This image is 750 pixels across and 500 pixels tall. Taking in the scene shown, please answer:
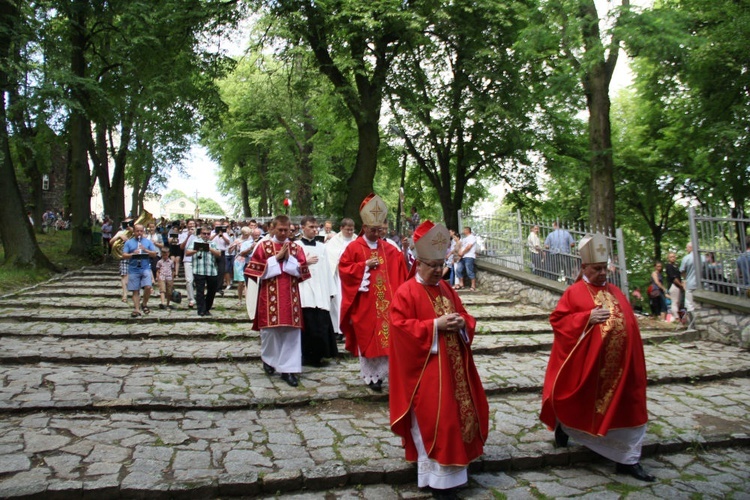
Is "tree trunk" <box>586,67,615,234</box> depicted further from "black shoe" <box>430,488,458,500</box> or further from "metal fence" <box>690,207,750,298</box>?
"black shoe" <box>430,488,458,500</box>

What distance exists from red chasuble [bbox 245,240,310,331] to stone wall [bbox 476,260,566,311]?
6865mm

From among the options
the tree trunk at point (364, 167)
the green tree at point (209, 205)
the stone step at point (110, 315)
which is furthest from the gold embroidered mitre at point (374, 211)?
the green tree at point (209, 205)

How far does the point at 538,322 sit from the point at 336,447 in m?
7.52

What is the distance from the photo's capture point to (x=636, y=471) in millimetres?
5090

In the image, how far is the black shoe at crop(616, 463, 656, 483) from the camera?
506cm

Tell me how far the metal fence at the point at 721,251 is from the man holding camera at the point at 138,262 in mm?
9892

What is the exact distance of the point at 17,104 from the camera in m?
14.7

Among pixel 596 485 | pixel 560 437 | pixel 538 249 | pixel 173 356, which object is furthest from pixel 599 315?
pixel 538 249

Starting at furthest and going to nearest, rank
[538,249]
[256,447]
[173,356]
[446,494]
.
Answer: [538,249], [173,356], [256,447], [446,494]

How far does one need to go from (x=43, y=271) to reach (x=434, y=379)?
15.5 metres

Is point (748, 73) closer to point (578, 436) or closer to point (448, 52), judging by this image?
point (448, 52)

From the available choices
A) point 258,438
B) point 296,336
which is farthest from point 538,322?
point 258,438

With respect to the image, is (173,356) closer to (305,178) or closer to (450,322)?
(450,322)

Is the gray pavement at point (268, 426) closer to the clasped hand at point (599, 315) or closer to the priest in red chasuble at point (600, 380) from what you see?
the priest in red chasuble at point (600, 380)
